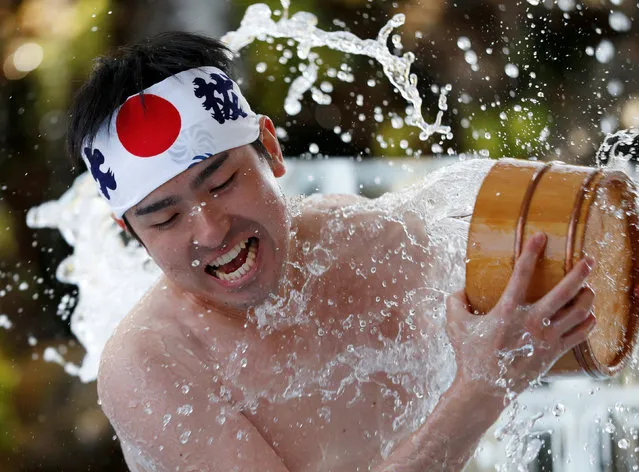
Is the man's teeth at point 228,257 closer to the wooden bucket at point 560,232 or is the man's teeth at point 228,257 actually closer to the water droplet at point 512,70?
the wooden bucket at point 560,232

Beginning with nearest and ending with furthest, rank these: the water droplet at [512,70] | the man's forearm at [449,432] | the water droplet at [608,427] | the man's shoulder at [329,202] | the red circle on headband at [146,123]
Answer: the man's forearm at [449,432], the red circle on headband at [146,123], the man's shoulder at [329,202], the water droplet at [608,427], the water droplet at [512,70]

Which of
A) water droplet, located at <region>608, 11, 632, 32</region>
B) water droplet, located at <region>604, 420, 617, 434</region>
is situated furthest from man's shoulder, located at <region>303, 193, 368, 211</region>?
water droplet, located at <region>608, 11, 632, 32</region>

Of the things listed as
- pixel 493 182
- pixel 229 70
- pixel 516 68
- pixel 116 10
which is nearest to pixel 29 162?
pixel 116 10

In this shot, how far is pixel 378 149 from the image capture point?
191 inches

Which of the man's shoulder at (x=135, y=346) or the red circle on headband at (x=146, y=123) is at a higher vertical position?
the red circle on headband at (x=146, y=123)

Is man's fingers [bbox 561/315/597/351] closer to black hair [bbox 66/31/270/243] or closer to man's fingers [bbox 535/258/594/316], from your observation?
man's fingers [bbox 535/258/594/316]

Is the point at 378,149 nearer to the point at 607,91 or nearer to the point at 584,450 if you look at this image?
the point at 607,91

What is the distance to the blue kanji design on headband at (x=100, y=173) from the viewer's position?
1.93 metres

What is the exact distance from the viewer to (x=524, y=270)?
146 cm

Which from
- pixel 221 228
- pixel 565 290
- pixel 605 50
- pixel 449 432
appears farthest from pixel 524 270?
pixel 605 50

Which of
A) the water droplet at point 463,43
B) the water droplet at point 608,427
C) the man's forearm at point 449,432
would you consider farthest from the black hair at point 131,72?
the water droplet at point 463,43

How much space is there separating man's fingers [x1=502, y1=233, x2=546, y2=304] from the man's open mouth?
64 cm

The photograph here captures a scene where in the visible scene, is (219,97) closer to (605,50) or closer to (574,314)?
(574,314)

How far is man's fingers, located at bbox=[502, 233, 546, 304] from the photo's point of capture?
1459 millimetres
